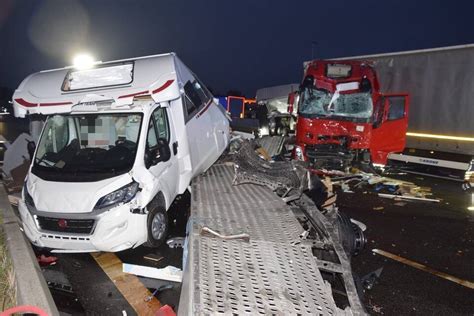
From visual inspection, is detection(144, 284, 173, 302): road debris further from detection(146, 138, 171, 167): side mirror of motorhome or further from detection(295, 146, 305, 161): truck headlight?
detection(295, 146, 305, 161): truck headlight

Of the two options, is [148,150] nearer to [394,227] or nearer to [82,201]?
[82,201]

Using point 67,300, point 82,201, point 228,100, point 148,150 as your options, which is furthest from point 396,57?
point 228,100

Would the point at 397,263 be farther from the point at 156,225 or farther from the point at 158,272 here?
the point at 156,225

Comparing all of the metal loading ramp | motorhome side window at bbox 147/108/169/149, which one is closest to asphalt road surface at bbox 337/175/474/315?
the metal loading ramp

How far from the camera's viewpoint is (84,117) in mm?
5168

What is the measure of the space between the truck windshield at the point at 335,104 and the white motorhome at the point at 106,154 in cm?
408

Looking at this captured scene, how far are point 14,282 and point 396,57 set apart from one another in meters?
10.5

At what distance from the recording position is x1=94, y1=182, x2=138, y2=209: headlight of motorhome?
427cm

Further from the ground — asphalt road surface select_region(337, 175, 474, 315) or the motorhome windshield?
the motorhome windshield

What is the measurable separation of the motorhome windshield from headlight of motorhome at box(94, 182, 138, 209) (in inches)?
9.7

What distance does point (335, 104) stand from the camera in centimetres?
867

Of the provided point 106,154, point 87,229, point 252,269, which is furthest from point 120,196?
point 252,269

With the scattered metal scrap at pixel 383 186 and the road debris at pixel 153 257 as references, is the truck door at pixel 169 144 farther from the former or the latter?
the scattered metal scrap at pixel 383 186

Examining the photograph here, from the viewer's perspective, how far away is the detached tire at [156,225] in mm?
4664
